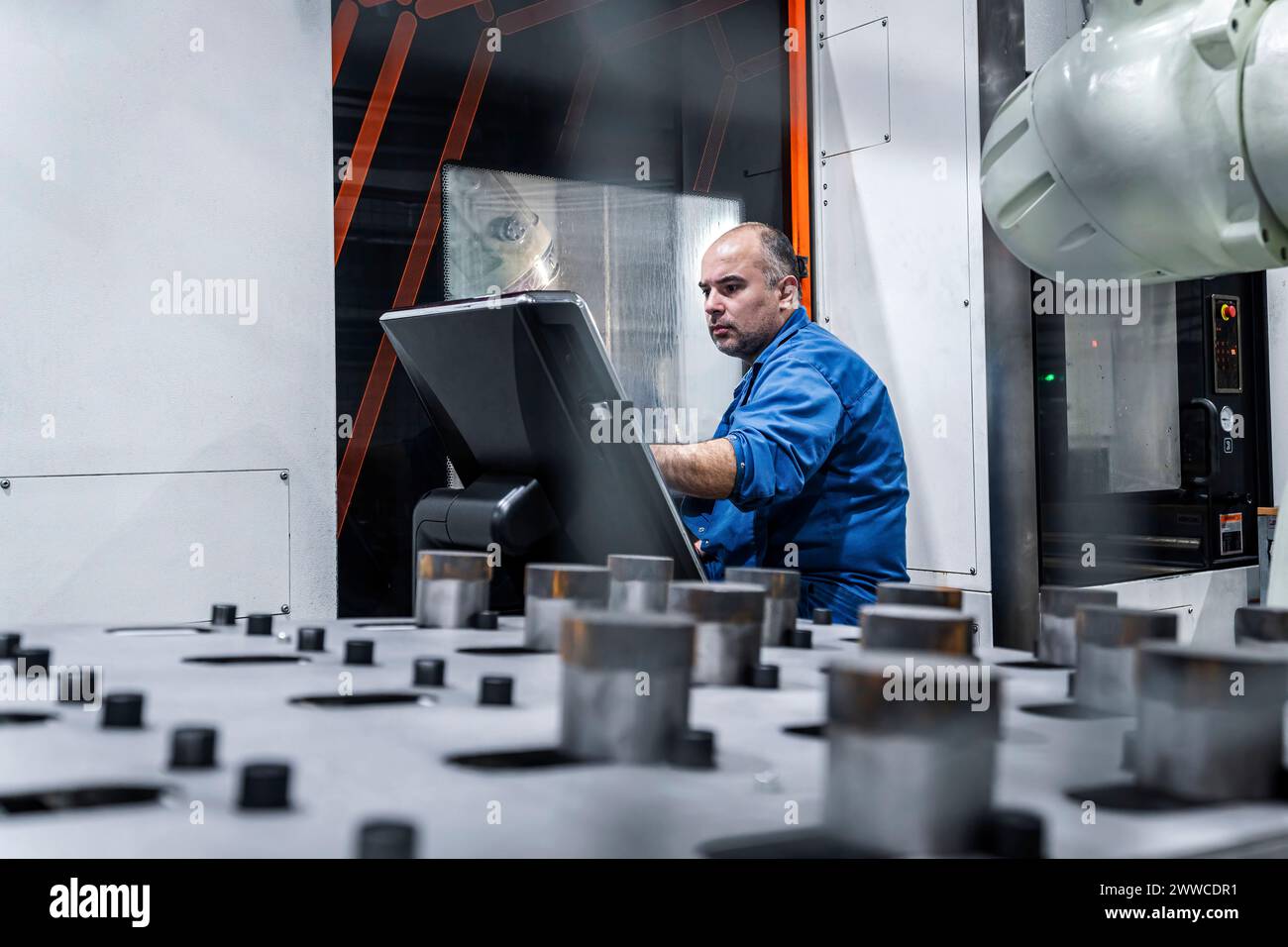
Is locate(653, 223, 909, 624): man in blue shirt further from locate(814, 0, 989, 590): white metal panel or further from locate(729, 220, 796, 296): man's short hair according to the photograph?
locate(814, 0, 989, 590): white metal panel

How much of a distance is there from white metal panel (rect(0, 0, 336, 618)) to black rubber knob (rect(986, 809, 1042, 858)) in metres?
2.46

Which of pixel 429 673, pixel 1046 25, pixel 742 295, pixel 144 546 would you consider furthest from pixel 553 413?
pixel 1046 25

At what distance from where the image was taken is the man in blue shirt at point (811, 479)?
2.27 metres

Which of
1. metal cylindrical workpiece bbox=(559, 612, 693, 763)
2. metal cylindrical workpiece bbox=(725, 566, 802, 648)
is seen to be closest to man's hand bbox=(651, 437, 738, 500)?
metal cylindrical workpiece bbox=(725, 566, 802, 648)

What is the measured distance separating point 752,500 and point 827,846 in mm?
1684

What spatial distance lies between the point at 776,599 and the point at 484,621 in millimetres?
342

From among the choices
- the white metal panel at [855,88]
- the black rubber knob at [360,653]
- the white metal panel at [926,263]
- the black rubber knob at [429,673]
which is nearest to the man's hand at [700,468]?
the black rubber knob at [360,653]

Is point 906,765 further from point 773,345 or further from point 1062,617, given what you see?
point 773,345

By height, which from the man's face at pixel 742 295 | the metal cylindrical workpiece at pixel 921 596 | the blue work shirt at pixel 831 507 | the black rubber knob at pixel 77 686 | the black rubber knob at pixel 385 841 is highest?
the man's face at pixel 742 295

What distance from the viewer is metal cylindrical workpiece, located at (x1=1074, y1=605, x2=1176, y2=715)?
0.87 m

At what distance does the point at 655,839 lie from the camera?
579 millimetres

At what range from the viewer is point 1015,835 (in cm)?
56

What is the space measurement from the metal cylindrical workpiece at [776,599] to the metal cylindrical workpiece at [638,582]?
0.10m

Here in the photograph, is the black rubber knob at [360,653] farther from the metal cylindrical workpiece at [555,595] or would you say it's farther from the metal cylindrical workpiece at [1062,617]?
the metal cylindrical workpiece at [1062,617]
